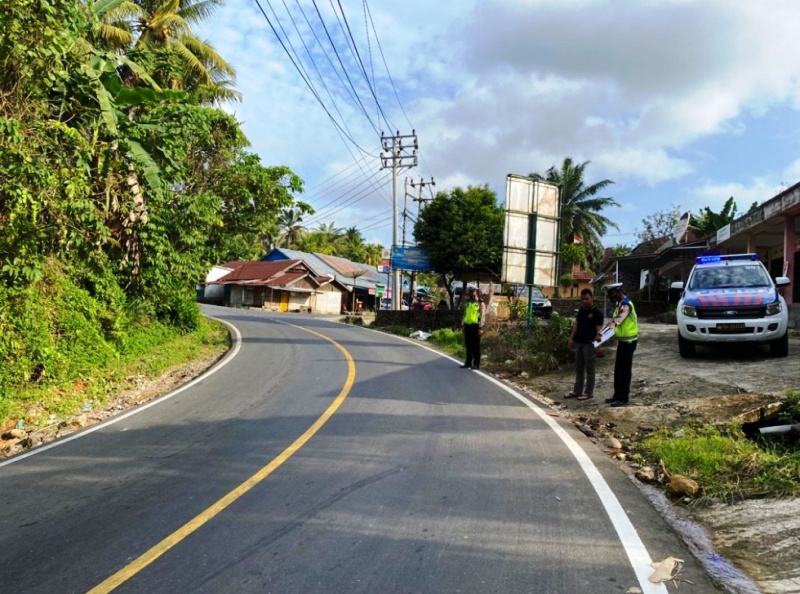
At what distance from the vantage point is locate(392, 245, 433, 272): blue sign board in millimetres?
31328

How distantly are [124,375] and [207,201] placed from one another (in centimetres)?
520

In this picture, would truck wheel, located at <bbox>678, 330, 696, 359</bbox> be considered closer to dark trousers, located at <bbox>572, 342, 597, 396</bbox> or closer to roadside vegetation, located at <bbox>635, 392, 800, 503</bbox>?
dark trousers, located at <bbox>572, 342, 597, 396</bbox>

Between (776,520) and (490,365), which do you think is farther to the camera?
(490,365)

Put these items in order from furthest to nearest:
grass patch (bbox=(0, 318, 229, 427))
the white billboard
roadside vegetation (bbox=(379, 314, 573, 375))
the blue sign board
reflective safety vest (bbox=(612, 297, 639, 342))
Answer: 1. the blue sign board
2. the white billboard
3. roadside vegetation (bbox=(379, 314, 573, 375))
4. grass patch (bbox=(0, 318, 229, 427))
5. reflective safety vest (bbox=(612, 297, 639, 342))

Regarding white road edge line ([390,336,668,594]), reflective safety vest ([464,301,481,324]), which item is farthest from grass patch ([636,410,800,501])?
Answer: reflective safety vest ([464,301,481,324])

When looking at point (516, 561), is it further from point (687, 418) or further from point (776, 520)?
point (687, 418)

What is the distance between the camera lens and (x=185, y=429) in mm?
7938

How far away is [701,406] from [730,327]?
3.77 meters

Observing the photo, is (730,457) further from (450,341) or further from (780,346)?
(450,341)

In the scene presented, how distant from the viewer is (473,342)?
1452cm

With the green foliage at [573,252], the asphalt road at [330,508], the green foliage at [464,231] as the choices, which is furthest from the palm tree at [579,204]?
the asphalt road at [330,508]

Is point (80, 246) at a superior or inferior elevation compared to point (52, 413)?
superior

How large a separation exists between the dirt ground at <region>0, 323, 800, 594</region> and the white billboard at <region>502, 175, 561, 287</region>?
3.85m

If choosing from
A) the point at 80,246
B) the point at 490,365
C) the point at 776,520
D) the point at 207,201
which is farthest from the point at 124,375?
the point at 776,520
